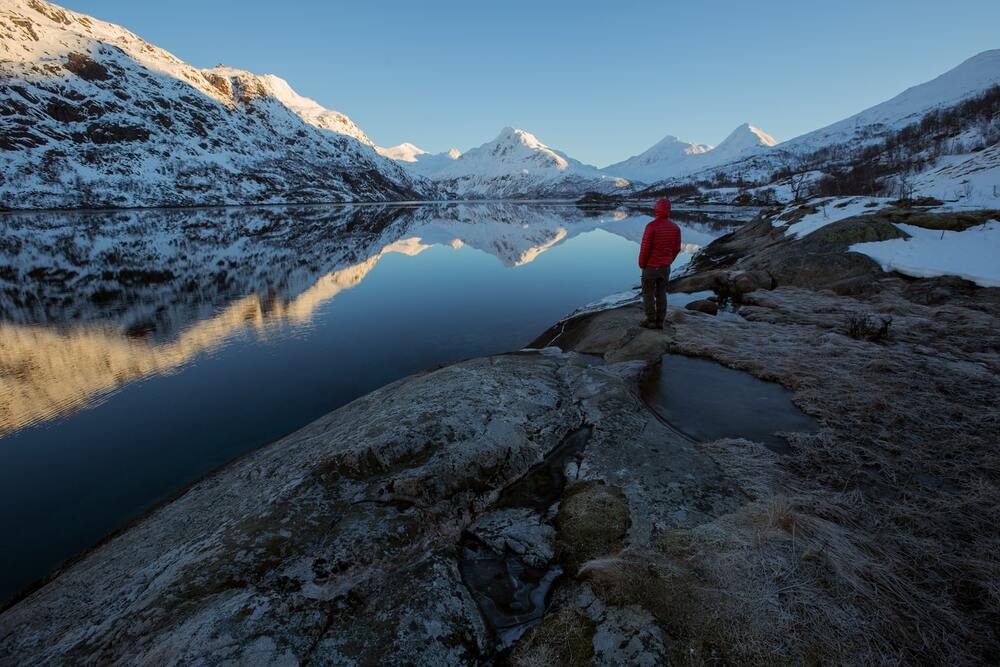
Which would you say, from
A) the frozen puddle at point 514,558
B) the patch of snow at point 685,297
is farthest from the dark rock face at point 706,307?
the frozen puddle at point 514,558

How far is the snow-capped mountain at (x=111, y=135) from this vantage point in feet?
354

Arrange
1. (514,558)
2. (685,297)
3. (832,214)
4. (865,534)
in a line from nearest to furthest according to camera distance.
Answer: (865,534), (514,558), (685,297), (832,214)

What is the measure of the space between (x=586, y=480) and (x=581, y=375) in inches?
121

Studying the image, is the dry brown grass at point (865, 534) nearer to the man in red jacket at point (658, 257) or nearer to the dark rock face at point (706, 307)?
the man in red jacket at point (658, 257)

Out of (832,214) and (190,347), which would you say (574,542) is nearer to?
(190,347)

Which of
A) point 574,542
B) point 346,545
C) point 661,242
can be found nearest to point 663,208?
point 661,242

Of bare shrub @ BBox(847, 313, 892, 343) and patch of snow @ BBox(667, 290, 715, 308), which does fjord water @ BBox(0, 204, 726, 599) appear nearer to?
patch of snow @ BBox(667, 290, 715, 308)

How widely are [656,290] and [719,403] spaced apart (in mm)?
4555

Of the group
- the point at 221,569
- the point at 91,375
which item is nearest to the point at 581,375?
the point at 221,569

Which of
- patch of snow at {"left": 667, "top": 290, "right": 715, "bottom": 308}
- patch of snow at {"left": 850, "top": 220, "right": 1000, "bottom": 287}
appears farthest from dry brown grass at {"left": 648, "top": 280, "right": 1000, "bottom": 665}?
patch of snow at {"left": 667, "top": 290, "right": 715, "bottom": 308}

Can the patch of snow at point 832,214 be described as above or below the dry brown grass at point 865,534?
above

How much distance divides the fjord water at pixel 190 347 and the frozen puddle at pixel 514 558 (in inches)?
248

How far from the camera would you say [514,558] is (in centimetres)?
412

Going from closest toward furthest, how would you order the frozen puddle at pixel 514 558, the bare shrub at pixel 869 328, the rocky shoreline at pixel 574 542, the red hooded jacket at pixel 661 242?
the rocky shoreline at pixel 574 542
the frozen puddle at pixel 514 558
the bare shrub at pixel 869 328
the red hooded jacket at pixel 661 242
